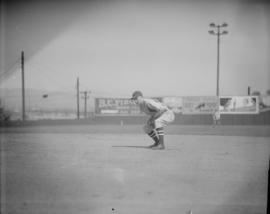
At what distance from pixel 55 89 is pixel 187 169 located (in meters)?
2.63

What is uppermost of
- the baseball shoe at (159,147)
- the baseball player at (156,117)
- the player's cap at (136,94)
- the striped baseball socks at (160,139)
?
the player's cap at (136,94)

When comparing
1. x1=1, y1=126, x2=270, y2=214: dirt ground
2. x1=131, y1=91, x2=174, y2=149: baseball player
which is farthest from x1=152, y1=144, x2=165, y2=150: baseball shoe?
x1=1, y1=126, x2=270, y2=214: dirt ground

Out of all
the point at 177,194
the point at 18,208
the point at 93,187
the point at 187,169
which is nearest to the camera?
the point at 18,208

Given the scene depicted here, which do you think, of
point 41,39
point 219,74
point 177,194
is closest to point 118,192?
point 177,194

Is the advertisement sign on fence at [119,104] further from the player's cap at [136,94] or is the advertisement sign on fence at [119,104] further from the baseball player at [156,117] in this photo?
the player's cap at [136,94]

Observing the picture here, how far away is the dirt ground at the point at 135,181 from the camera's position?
243 cm

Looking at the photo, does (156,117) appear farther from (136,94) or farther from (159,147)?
(136,94)

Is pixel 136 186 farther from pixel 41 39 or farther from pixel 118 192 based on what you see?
pixel 41 39

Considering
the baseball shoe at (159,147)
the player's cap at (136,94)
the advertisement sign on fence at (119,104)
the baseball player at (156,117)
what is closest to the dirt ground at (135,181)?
the baseball shoe at (159,147)

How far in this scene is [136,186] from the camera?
278cm

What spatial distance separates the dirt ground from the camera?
7.98ft

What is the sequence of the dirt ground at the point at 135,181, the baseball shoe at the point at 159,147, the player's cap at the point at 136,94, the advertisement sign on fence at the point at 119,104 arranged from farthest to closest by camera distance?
the advertisement sign on fence at the point at 119,104 → the baseball shoe at the point at 159,147 → the player's cap at the point at 136,94 → the dirt ground at the point at 135,181

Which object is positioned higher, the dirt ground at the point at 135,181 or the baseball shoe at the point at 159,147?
the baseball shoe at the point at 159,147

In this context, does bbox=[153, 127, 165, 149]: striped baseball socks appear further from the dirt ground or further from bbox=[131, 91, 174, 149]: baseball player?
the dirt ground
